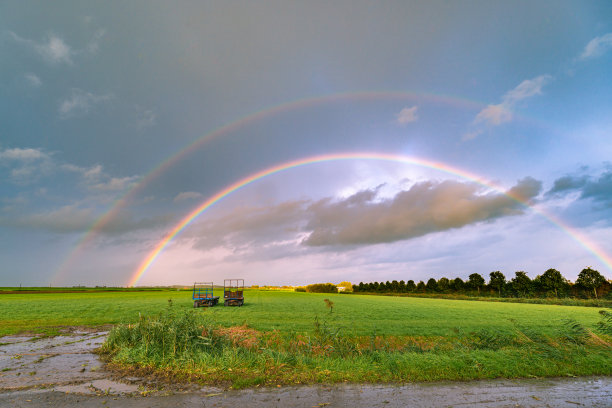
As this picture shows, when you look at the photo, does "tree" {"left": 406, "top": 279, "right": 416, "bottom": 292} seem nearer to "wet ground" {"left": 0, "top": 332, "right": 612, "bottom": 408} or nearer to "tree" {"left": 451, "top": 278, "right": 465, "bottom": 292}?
"tree" {"left": 451, "top": 278, "right": 465, "bottom": 292}

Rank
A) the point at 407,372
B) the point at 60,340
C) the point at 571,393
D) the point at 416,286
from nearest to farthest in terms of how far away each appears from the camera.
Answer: the point at 571,393, the point at 407,372, the point at 60,340, the point at 416,286

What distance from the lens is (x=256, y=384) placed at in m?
9.06

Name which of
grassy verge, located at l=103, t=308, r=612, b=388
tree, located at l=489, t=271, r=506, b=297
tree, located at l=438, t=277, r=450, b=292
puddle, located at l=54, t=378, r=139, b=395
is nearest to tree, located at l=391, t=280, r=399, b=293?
tree, located at l=438, t=277, r=450, b=292

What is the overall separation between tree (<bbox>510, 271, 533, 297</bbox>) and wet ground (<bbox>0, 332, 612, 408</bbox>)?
12088 centimetres

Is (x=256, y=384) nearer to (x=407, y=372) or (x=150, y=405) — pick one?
(x=150, y=405)

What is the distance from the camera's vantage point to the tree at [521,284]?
112m

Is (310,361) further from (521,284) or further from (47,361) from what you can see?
(521,284)

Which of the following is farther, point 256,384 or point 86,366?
point 86,366

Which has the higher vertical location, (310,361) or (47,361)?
(310,361)

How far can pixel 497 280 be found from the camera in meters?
120

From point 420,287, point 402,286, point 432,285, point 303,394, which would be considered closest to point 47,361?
point 303,394

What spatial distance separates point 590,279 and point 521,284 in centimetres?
1858

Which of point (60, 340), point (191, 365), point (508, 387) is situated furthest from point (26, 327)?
point (508, 387)

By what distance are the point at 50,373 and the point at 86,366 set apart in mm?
1090
